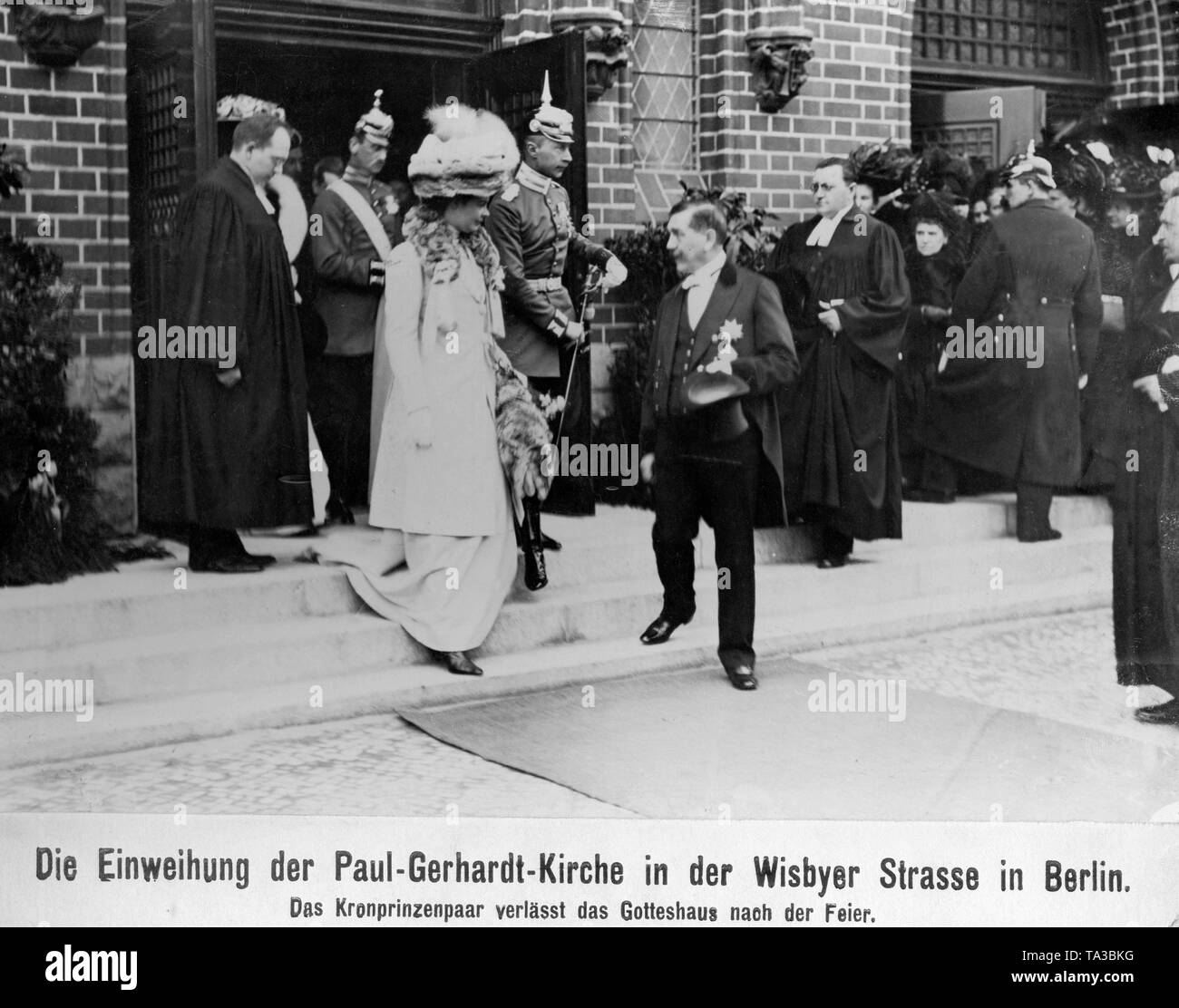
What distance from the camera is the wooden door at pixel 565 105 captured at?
767 cm

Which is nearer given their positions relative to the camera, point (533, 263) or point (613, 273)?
point (533, 263)

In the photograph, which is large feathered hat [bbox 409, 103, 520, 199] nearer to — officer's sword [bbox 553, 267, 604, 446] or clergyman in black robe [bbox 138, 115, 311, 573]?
clergyman in black robe [bbox 138, 115, 311, 573]

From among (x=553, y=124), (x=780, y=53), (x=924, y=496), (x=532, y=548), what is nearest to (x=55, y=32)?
(x=553, y=124)

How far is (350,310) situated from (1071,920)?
4.11 meters

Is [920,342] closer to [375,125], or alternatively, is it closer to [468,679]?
[375,125]

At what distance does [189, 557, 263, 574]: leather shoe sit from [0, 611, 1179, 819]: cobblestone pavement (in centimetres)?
94

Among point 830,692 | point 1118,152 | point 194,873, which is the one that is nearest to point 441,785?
point 194,873

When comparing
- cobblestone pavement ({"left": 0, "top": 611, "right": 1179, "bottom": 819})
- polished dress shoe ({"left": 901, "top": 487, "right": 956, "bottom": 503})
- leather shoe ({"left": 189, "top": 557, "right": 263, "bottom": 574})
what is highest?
polished dress shoe ({"left": 901, "top": 487, "right": 956, "bottom": 503})

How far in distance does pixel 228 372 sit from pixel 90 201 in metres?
1.02

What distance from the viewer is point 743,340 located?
21.6ft

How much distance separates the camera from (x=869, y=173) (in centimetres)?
898

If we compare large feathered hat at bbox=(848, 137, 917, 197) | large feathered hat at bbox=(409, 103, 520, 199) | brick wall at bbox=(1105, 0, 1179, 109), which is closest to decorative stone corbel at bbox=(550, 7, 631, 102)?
large feathered hat at bbox=(848, 137, 917, 197)

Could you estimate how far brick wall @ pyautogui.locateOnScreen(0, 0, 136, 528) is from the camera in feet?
22.7

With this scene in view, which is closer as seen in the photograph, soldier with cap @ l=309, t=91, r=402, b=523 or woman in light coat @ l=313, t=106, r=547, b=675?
woman in light coat @ l=313, t=106, r=547, b=675
